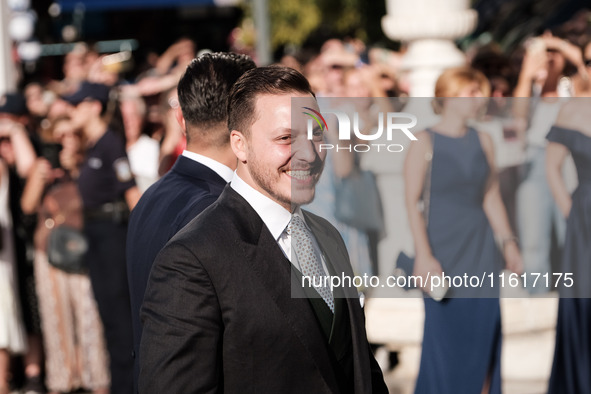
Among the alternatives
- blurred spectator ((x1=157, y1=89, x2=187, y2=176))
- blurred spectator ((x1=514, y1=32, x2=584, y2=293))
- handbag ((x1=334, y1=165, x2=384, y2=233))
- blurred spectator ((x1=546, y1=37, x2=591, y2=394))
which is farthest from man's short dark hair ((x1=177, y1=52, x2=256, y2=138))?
blurred spectator ((x1=157, y1=89, x2=187, y2=176))

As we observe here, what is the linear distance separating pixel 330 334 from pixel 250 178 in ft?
1.54

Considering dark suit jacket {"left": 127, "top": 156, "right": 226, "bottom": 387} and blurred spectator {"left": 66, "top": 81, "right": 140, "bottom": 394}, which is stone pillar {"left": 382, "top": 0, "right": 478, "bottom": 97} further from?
dark suit jacket {"left": 127, "top": 156, "right": 226, "bottom": 387}

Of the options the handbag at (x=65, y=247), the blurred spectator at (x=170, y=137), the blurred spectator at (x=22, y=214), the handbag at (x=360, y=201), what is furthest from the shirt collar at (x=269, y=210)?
the blurred spectator at (x=22, y=214)

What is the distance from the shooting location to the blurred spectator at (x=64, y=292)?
7.86m

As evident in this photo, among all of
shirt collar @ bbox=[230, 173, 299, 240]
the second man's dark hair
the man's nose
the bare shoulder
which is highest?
the second man's dark hair

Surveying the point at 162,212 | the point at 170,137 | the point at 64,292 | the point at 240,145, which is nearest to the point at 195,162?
the point at 162,212

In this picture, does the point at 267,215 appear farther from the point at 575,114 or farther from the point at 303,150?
the point at 575,114

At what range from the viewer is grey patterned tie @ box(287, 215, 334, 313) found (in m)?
2.78

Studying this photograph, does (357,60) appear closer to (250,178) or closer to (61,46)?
(250,178)

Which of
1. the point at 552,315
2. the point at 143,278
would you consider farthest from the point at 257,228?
the point at 552,315

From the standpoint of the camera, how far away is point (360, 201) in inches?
141

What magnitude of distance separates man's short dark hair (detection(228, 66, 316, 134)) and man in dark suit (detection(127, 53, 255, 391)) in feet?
2.24

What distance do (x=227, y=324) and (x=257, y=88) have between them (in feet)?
2.15

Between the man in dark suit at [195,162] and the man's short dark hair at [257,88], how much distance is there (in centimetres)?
68
